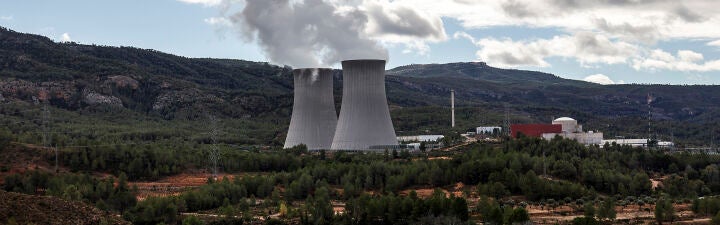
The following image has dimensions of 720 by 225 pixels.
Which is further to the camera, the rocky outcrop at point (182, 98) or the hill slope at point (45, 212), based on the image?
the rocky outcrop at point (182, 98)

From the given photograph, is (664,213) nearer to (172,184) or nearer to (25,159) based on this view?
(172,184)

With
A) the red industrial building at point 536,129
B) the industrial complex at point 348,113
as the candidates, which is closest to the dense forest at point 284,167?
the industrial complex at point 348,113

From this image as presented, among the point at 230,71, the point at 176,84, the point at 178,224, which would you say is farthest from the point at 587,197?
the point at 230,71

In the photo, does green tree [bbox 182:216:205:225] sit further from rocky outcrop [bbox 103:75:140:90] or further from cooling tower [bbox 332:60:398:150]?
rocky outcrop [bbox 103:75:140:90]

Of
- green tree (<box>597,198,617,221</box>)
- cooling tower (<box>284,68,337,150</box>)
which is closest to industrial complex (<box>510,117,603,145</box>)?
cooling tower (<box>284,68,337,150</box>)

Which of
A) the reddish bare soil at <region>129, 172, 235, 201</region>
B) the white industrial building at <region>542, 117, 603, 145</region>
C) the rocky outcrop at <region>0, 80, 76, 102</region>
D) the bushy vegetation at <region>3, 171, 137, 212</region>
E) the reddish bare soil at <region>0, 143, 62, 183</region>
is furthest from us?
the rocky outcrop at <region>0, 80, 76, 102</region>

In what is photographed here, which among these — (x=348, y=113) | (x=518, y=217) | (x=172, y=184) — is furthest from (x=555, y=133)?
(x=518, y=217)

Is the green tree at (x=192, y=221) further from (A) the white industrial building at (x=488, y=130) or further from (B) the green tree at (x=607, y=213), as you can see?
(A) the white industrial building at (x=488, y=130)
